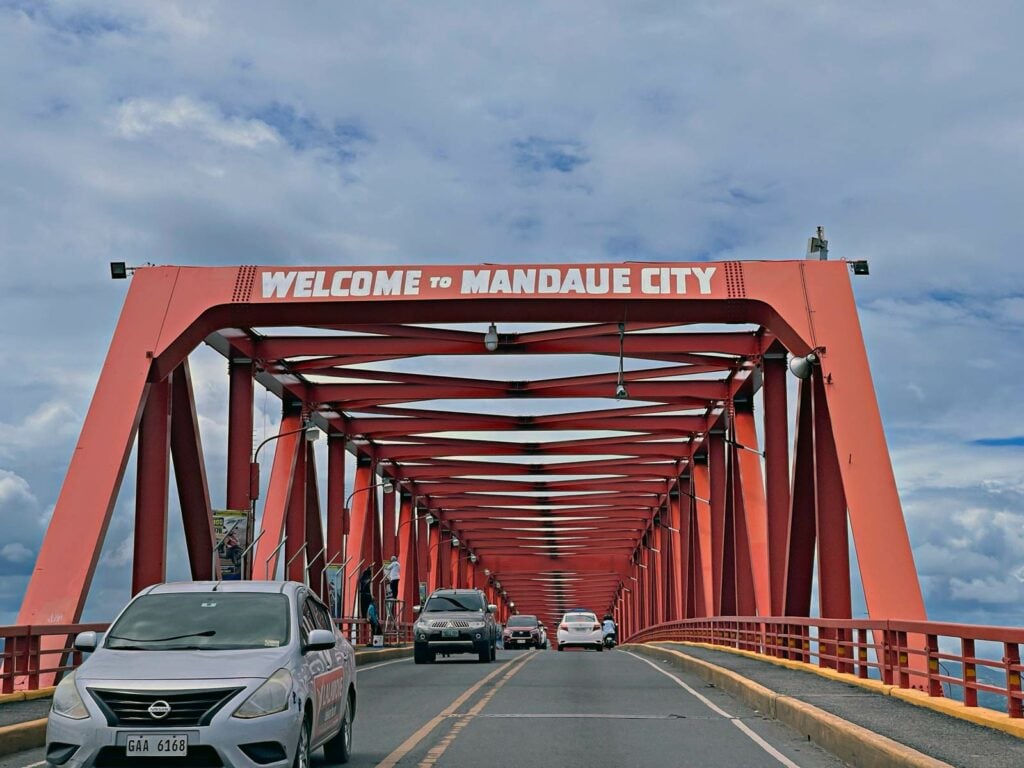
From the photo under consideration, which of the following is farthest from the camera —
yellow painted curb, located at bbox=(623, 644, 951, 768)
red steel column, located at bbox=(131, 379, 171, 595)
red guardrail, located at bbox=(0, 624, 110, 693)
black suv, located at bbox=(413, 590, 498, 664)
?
black suv, located at bbox=(413, 590, 498, 664)

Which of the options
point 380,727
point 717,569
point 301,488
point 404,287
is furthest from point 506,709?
point 717,569

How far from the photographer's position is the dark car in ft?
191

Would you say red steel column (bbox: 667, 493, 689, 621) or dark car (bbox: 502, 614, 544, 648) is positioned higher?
red steel column (bbox: 667, 493, 689, 621)

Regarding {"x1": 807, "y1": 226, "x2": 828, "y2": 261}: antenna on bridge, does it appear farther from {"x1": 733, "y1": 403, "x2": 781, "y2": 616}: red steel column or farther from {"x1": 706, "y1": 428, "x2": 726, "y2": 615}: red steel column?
{"x1": 706, "y1": 428, "x2": 726, "y2": 615}: red steel column

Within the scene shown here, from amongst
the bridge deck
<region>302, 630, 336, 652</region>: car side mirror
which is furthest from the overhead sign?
<region>302, 630, 336, 652</region>: car side mirror

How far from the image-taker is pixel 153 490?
25688mm

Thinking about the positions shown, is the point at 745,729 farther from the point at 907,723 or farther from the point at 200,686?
the point at 200,686

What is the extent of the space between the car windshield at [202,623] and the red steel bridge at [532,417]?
6.03m

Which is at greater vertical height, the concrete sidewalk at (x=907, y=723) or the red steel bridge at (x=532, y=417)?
the red steel bridge at (x=532, y=417)

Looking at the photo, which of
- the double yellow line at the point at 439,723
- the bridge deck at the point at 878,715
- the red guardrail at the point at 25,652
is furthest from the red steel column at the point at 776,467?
the red guardrail at the point at 25,652

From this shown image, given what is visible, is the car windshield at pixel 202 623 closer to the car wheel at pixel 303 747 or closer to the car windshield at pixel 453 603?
the car wheel at pixel 303 747

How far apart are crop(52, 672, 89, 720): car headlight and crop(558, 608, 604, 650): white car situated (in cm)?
4466

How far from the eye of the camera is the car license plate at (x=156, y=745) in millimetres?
8469

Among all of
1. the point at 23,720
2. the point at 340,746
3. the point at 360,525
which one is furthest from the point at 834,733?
the point at 360,525
